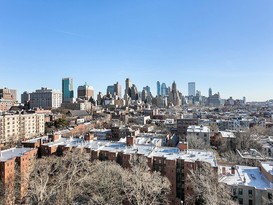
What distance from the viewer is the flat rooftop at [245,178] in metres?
27.6

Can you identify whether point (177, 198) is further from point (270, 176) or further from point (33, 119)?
point (33, 119)

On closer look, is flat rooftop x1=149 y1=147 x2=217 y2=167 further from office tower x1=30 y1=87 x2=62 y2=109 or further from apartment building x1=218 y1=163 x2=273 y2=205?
office tower x1=30 y1=87 x2=62 y2=109

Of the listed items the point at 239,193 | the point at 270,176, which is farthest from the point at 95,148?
the point at 270,176

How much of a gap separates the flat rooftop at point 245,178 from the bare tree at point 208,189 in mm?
3762

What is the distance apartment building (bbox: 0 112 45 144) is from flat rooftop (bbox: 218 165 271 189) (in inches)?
2286

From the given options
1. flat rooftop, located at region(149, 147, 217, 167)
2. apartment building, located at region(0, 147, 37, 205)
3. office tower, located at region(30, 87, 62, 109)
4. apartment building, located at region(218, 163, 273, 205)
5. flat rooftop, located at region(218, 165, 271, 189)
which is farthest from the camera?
office tower, located at region(30, 87, 62, 109)

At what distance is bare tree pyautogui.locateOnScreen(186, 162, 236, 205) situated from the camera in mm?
19734

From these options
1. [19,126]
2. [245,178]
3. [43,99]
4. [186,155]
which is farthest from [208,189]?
[43,99]

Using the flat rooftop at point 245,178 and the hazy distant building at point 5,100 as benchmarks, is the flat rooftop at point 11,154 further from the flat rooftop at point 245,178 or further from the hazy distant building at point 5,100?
the hazy distant building at point 5,100

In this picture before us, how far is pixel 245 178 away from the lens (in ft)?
96.8

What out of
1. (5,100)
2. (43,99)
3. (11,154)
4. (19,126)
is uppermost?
(43,99)

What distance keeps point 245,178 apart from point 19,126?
218ft

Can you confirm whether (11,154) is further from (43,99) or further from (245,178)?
(43,99)

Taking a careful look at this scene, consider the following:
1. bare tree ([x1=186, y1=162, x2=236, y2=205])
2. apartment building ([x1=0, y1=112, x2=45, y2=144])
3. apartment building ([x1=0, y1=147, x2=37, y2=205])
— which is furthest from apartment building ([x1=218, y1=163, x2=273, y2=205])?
apartment building ([x1=0, y1=112, x2=45, y2=144])
